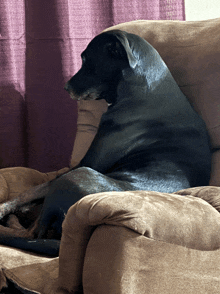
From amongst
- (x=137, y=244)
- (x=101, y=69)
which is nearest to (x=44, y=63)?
(x=101, y=69)

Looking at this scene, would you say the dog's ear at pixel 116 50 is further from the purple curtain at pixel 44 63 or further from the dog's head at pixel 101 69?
the purple curtain at pixel 44 63

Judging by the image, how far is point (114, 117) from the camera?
1566 mm

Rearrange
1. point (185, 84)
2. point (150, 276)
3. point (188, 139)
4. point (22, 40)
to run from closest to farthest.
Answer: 1. point (150, 276)
2. point (188, 139)
3. point (185, 84)
4. point (22, 40)

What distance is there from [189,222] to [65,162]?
1.86 m

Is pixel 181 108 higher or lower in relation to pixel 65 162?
higher

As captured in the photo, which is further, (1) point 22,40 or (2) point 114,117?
(1) point 22,40

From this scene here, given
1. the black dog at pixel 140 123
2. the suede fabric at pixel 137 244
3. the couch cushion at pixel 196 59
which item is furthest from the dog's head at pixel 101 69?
the suede fabric at pixel 137 244

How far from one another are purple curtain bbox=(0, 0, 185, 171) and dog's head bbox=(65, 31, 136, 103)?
2.51 ft

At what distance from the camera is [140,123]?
151 centimetres

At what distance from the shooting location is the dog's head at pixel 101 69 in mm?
1582

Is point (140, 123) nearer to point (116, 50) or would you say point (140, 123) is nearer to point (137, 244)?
point (116, 50)

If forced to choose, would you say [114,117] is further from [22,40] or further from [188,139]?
[22,40]

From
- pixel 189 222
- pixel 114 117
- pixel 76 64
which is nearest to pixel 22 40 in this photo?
pixel 76 64

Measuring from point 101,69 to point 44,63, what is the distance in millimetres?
910
